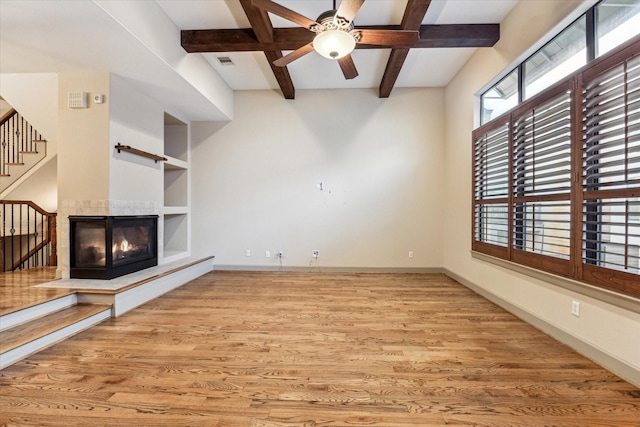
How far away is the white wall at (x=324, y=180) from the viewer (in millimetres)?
5281

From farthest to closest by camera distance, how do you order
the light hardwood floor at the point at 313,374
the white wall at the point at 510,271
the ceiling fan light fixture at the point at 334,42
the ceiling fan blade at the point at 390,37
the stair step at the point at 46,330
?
the ceiling fan blade at the point at 390,37 < the ceiling fan light fixture at the point at 334,42 < the stair step at the point at 46,330 < the white wall at the point at 510,271 < the light hardwood floor at the point at 313,374

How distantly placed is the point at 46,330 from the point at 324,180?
4.24m

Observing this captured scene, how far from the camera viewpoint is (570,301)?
8.07 feet

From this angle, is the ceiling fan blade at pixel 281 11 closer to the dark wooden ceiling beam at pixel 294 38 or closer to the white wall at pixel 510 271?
the dark wooden ceiling beam at pixel 294 38

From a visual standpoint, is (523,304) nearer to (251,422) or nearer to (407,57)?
(251,422)

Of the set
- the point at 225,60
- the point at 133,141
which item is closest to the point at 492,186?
A: the point at 225,60

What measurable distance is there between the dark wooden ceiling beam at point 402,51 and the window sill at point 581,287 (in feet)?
10.0

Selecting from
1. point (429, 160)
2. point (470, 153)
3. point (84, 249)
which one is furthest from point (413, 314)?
point (84, 249)

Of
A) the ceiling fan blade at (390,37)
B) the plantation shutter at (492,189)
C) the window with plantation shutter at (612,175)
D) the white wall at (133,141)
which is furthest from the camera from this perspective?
the white wall at (133,141)

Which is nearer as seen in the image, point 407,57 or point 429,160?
point 407,57

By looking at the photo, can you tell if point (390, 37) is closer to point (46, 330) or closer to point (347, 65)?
point (347, 65)

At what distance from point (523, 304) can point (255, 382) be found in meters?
2.95

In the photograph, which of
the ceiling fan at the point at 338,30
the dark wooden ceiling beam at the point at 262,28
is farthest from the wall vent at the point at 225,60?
the ceiling fan at the point at 338,30

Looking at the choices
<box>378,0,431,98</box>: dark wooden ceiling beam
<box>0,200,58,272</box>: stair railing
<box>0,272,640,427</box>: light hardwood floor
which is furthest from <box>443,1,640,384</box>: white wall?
<box>0,200,58,272</box>: stair railing
